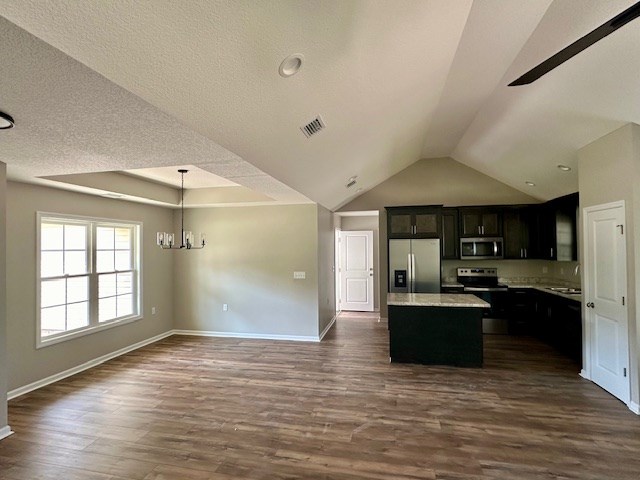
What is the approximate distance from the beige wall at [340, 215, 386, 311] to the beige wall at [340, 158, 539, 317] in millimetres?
1028

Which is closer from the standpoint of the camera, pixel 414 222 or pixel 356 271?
pixel 414 222

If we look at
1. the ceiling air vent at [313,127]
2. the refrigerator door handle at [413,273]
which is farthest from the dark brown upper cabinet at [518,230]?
the ceiling air vent at [313,127]

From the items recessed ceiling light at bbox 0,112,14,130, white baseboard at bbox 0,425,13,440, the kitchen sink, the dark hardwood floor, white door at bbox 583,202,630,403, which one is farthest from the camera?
the kitchen sink

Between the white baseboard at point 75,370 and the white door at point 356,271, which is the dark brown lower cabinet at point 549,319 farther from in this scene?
the white baseboard at point 75,370

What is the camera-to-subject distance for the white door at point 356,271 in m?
8.02

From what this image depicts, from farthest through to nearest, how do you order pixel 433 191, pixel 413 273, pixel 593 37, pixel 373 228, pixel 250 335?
pixel 373 228
pixel 433 191
pixel 413 273
pixel 250 335
pixel 593 37

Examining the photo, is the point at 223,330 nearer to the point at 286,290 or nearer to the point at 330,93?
the point at 286,290

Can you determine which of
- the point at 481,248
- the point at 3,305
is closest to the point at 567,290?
the point at 481,248

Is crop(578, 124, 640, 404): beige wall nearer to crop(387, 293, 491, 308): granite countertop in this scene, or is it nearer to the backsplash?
crop(387, 293, 491, 308): granite countertop

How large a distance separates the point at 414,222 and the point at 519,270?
235cm

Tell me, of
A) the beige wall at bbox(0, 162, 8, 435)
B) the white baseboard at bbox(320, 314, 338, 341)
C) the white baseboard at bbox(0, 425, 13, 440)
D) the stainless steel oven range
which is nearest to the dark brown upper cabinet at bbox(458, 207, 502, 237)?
the stainless steel oven range

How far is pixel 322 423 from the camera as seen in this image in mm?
2885

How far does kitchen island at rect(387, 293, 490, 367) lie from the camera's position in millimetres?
4215

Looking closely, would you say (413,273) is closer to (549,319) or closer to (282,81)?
(549,319)
